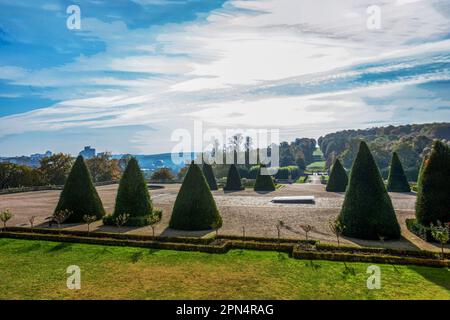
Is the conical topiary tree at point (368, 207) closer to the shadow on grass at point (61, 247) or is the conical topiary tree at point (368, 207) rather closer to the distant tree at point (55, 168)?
the shadow on grass at point (61, 247)

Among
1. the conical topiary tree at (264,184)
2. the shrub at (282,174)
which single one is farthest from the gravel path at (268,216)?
the shrub at (282,174)

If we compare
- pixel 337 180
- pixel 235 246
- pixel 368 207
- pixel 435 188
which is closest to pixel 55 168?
pixel 337 180

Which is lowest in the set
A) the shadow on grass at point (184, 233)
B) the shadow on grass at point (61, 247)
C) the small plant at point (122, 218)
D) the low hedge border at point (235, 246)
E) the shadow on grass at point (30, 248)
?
the shadow on grass at point (30, 248)

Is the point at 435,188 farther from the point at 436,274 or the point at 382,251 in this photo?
the point at 436,274

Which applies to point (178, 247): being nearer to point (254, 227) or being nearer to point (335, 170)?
point (254, 227)

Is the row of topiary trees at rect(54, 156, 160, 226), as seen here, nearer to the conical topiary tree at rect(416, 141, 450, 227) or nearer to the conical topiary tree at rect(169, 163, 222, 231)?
the conical topiary tree at rect(169, 163, 222, 231)

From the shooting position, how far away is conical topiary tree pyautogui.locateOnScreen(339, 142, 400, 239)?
1820 cm

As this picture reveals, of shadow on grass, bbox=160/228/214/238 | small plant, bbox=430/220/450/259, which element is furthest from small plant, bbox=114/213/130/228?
small plant, bbox=430/220/450/259

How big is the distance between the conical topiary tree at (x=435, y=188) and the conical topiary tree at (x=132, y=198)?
18.3 meters

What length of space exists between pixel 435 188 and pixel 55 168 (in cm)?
6477

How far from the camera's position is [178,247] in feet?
55.6

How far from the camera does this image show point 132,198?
76.9 feet

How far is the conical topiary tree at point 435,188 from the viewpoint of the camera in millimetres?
17797
